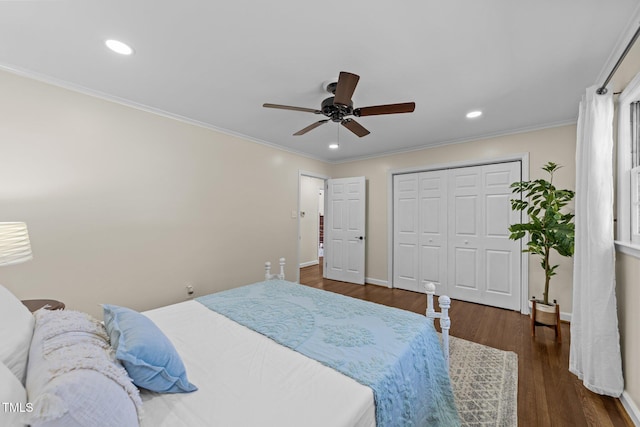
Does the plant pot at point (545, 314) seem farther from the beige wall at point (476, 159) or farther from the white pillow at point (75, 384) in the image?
the white pillow at point (75, 384)

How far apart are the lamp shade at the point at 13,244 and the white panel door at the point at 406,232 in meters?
4.38

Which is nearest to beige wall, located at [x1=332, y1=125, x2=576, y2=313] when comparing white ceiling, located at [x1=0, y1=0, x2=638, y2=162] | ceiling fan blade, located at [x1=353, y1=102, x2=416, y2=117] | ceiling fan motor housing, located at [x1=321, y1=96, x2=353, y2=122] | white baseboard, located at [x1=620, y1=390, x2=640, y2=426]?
white ceiling, located at [x1=0, y1=0, x2=638, y2=162]

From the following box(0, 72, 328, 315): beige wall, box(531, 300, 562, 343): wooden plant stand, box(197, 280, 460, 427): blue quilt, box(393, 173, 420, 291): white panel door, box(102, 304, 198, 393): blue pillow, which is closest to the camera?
box(102, 304, 198, 393): blue pillow

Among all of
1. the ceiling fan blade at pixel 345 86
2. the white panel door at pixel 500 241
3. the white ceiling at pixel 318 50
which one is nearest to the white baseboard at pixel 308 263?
the white panel door at pixel 500 241

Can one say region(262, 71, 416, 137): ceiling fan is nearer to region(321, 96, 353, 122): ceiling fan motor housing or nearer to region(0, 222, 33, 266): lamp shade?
region(321, 96, 353, 122): ceiling fan motor housing

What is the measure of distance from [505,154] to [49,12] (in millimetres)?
4647

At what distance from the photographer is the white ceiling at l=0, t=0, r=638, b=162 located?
4.71 ft

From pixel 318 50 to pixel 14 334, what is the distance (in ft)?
7.09

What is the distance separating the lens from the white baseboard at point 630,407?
5.06ft

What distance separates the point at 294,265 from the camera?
4.35 metres

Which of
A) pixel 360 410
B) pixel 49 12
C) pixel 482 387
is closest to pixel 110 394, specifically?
pixel 360 410

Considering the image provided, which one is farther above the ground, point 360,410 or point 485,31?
point 485,31

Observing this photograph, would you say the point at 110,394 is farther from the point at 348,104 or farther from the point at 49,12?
the point at 49,12

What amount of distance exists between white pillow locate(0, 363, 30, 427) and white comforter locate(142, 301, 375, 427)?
14.8 inches
